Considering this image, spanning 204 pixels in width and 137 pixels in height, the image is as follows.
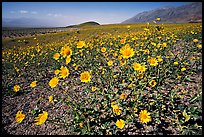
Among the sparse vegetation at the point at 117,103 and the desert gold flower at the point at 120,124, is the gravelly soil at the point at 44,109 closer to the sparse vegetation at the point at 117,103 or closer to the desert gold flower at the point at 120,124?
the sparse vegetation at the point at 117,103

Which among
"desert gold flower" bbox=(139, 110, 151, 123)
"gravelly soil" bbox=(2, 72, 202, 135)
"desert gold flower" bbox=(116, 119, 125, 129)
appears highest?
"desert gold flower" bbox=(139, 110, 151, 123)

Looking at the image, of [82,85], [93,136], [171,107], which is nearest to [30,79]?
[82,85]

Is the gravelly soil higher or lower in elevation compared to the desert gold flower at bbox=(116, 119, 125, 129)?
lower

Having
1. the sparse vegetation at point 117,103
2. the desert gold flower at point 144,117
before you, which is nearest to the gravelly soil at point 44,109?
the sparse vegetation at point 117,103

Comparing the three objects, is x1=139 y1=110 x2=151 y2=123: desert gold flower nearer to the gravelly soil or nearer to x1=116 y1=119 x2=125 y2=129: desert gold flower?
the gravelly soil

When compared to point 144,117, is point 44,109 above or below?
below

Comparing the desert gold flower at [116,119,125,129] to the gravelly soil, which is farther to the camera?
the gravelly soil

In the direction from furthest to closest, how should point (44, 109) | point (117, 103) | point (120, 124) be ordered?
point (44, 109) → point (117, 103) → point (120, 124)

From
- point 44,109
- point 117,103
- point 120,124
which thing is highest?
point 117,103

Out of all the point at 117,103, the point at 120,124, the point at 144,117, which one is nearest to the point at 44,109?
the point at 117,103

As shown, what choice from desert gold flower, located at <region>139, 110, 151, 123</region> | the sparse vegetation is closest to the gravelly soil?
the sparse vegetation

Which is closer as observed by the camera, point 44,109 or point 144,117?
point 144,117

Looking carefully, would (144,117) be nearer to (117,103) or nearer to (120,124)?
(120,124)

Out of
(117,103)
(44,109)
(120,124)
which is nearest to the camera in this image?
(120,124)
